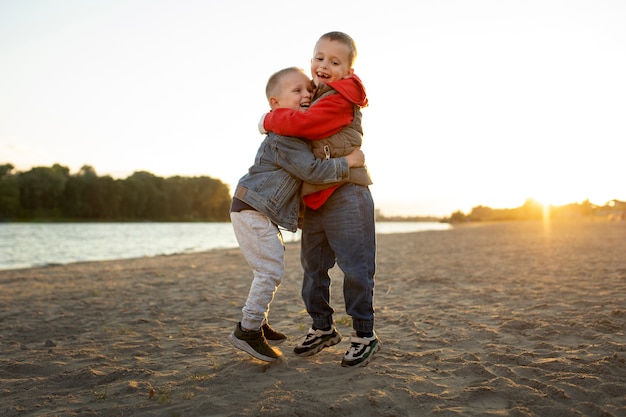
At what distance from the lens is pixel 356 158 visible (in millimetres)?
2982

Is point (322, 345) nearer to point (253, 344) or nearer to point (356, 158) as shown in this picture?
point (253, 344)

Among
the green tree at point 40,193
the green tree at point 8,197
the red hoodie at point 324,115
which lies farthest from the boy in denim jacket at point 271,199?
the green tree at point 40,193

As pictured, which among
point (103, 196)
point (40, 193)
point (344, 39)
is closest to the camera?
point (344, 39)

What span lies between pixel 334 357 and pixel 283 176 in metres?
1.27

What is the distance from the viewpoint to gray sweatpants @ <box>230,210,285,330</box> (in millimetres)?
2881

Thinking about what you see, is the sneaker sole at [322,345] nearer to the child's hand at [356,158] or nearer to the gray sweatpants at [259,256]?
the gray sweatpants at [259,256]

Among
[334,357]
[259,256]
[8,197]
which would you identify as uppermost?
[8,197]

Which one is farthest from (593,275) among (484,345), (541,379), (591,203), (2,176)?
(2,176)

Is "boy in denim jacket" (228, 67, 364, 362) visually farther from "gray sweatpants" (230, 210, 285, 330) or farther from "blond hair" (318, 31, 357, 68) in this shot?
"blond hair" (318, 31, 357, 68)

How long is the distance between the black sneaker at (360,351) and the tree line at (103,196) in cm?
5752

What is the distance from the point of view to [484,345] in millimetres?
3355

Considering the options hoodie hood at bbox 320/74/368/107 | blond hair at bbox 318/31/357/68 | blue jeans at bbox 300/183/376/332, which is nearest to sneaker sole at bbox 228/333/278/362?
blue jeans at bbox 300/183/376/332

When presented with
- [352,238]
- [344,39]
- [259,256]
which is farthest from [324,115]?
[259,256]

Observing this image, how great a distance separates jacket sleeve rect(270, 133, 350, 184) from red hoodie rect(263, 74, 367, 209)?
2.8 inches
